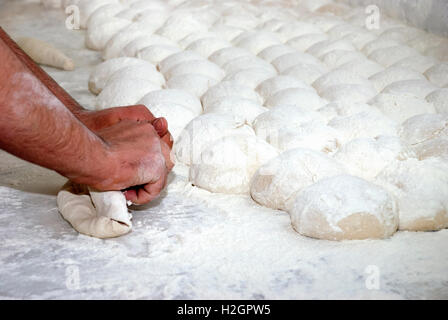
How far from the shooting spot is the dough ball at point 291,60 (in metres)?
2.84

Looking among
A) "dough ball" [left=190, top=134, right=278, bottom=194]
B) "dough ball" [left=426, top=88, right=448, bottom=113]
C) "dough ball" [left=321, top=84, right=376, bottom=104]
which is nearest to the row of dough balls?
"dough ball" [left=190, top=134, right=278, bottom=194]

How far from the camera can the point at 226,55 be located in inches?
117

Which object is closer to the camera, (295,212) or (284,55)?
(295,212)

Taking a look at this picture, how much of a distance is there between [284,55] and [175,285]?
1.97 meters

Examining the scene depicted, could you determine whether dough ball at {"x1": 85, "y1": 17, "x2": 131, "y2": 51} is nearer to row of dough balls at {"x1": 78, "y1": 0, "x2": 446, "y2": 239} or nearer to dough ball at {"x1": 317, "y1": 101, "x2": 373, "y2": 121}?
row of dough balls at {"x1": 78, "y1": 0, "x2": 446, "y2": 239}

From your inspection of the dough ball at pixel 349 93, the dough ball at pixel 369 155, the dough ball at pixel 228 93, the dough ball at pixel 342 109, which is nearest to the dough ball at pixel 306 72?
the dough ball at pixel 349 93

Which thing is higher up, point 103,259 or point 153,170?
point 153,170

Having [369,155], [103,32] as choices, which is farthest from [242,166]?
[103,32]

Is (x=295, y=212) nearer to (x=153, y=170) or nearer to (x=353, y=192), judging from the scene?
(x=353, y=192)

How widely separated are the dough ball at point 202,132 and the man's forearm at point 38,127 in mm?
734

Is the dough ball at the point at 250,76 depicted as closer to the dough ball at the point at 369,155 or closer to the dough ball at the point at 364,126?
the dough ball at the point at 364,126

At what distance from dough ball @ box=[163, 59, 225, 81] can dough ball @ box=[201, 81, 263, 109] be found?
23 cm

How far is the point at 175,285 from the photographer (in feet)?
4.26
